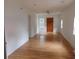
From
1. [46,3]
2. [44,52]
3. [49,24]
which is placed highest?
[46,3]


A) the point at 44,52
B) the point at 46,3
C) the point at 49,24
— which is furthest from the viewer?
the point at 49,24

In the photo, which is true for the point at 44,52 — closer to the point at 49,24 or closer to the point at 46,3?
the point at 46,3

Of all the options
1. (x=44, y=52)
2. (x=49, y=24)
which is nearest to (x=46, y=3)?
(x=44, y=52)

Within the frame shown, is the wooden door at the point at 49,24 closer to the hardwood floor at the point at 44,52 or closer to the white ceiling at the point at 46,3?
the white ceiling at the point at 46,3

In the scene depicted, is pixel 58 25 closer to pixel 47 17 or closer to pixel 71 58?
pixel 47 17

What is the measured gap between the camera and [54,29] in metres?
16.2

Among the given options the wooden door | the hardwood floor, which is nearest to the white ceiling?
the hardwood floor

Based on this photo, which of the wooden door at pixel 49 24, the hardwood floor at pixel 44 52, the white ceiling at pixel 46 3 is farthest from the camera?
the wooden door at pixel 49 24

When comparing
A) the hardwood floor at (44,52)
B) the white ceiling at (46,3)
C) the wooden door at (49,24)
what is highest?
the white ceiling at (46,3)

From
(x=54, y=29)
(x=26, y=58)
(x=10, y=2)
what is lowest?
(x=26, y=58)

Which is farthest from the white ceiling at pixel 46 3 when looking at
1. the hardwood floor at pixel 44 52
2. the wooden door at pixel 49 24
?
the wooden door at pixel 49 24

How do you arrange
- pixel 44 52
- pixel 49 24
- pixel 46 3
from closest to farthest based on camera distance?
pixel 44 52
pixel 46 3
pixel 49 24
